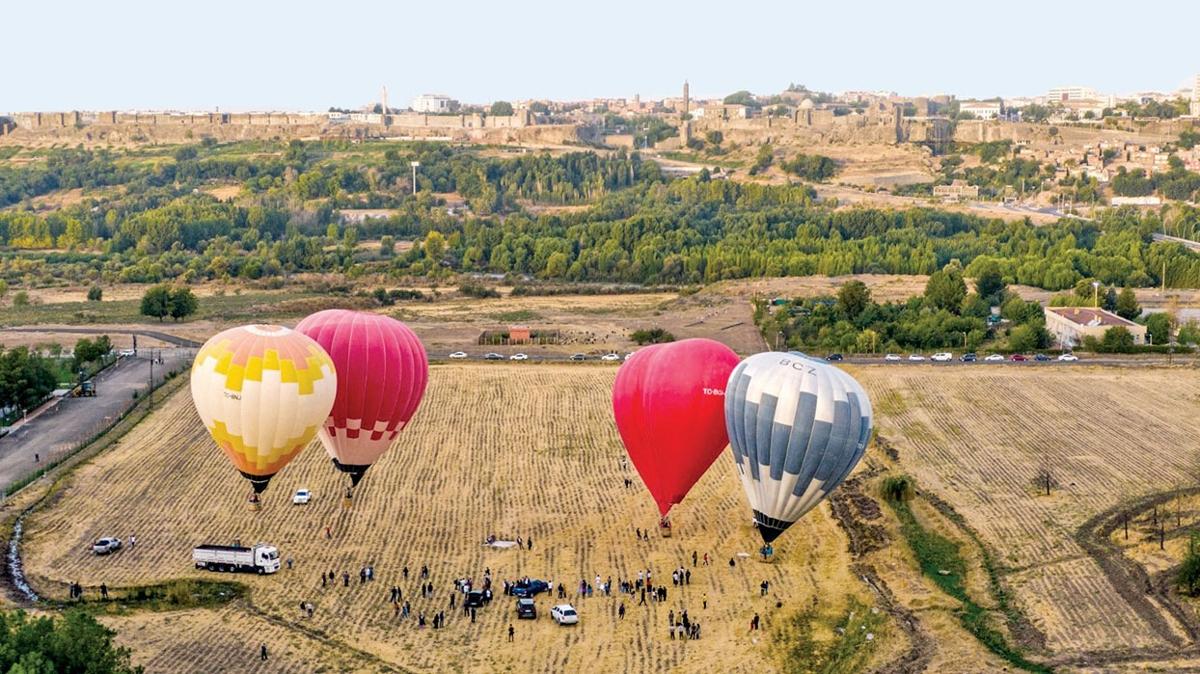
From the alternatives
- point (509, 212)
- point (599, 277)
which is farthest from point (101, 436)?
point (509, 212)

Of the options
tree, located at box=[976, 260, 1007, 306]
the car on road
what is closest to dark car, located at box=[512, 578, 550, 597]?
the car on road

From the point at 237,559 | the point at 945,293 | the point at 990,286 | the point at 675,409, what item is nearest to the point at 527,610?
the point at 675,409

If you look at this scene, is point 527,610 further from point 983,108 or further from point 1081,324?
point 983,108

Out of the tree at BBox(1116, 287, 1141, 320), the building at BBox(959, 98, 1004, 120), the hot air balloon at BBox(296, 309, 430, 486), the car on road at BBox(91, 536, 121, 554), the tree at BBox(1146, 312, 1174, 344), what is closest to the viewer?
the hot air balloon at BBox(296, 309, 430, 486)

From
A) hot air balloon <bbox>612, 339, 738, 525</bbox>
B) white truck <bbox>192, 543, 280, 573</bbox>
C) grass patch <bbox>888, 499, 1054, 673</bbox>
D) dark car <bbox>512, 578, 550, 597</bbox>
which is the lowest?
grass patch <bbox>888, 499, 1054, 673</bbox>

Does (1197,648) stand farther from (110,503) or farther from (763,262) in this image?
(763,262)

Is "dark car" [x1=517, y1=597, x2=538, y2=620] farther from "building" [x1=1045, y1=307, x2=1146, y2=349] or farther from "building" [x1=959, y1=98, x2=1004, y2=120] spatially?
"building" [x1=959, y1=98, x2=1004, y2=120]
